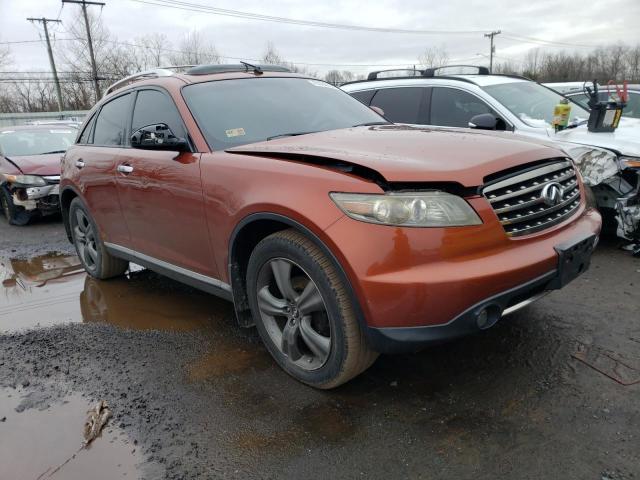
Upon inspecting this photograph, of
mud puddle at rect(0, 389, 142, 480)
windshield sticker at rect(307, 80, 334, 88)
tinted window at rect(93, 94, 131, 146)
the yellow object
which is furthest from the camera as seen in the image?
the yellow object

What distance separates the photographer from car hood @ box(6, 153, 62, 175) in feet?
26.6

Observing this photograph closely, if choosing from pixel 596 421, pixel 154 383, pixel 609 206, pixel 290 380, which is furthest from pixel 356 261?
pixel 609 206

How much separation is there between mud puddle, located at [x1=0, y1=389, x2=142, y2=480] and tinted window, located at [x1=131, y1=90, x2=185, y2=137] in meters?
1.87

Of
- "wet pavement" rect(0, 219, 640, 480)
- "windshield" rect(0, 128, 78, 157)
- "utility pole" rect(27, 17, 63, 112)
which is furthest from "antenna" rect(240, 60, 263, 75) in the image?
"utility pole" rect(27, 17, 63, 112)

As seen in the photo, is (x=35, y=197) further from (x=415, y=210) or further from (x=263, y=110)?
(x=415, y=210)

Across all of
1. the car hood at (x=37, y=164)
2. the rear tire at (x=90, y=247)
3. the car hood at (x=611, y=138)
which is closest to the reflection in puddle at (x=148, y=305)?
the rear tire at (x=90, y=247)

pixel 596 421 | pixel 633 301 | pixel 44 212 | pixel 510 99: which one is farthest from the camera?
pixel 44 212

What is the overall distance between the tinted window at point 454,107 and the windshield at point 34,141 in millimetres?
6304

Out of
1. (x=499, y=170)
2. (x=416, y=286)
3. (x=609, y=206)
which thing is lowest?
(x=609, y=206)

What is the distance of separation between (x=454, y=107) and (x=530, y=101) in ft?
3.00

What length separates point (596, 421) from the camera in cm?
240

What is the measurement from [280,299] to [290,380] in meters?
0.49

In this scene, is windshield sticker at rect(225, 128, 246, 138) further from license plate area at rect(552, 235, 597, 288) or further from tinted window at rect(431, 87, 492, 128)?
tinted window at rect(431, 87, 492, 128)

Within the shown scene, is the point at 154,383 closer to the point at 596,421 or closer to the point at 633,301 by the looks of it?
the point at 596,421
